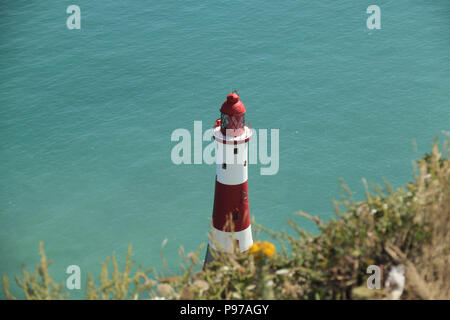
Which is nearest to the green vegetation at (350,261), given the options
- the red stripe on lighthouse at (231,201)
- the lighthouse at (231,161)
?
the lighthouse at (231,161)

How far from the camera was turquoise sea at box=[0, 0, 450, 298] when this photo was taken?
105 ft

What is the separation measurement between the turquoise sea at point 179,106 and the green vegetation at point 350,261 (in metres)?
20.0

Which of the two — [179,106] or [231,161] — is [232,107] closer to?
[231,161]

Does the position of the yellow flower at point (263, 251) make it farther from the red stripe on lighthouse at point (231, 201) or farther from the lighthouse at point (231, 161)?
the red stripe on lighthouse at point (231, 201)

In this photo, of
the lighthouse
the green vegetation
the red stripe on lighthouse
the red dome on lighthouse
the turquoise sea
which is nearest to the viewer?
the green vegetation

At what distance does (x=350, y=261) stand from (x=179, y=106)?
3463cm

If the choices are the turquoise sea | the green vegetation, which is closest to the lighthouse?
the green vegetation

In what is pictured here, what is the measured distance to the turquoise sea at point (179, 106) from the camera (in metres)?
32.0

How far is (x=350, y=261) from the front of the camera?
25.0ft

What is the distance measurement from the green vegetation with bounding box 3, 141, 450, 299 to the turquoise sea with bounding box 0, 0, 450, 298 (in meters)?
20.0

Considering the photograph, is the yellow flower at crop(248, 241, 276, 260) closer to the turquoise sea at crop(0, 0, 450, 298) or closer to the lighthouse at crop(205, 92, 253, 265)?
the lighthouse at crop(205, 92, 253, 265)

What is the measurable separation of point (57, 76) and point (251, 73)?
16459mm
